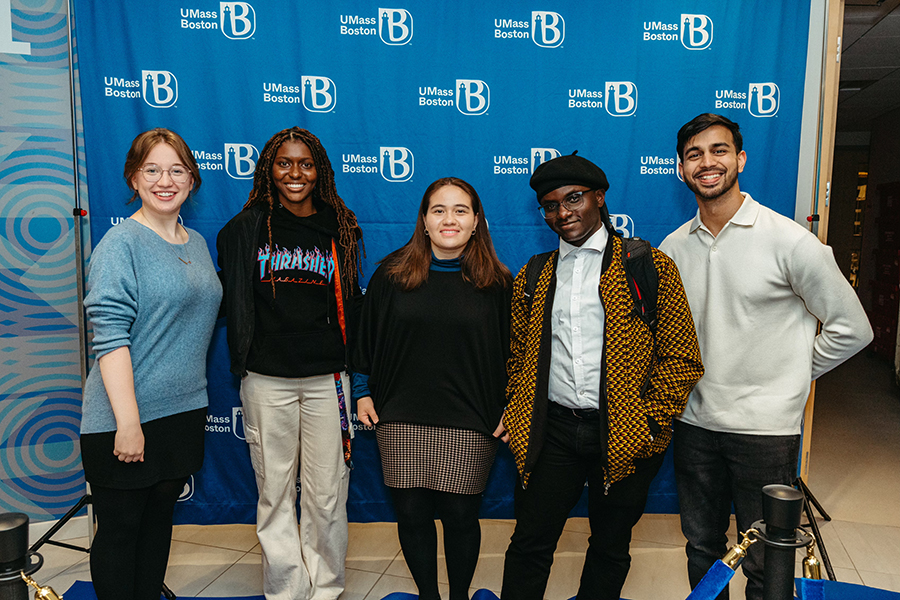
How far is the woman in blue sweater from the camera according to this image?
1.68 meters

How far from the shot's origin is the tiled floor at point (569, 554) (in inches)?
94.7

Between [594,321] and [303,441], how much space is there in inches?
46.9

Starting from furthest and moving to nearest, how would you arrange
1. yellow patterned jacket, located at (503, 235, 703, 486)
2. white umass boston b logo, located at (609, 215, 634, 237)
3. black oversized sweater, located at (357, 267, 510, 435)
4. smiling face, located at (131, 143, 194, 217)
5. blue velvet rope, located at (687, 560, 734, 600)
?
white umass boston b logo, located at (609, 215, 634, 237) < black oversized sweater, located at (357, 267, 510, 435) < smiling face, located at (131, 143, 194, 217) < yellow patterned jacket, located at (503, 235, 703, 486) < blue velvet rope, located at (687, 560, 734, 600)

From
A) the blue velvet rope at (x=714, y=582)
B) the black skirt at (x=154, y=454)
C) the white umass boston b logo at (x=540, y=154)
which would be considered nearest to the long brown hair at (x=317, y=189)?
the black skirt at (x=154, y=454)

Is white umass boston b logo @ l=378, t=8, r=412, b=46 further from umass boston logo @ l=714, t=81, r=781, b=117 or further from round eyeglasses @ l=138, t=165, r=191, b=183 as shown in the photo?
umass boston logo @ l=714, t=81, r=781, b=117

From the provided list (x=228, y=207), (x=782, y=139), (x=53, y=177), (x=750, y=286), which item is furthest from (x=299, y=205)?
(x=782, y=139)

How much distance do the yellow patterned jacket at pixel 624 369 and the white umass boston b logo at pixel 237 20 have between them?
5.77 ft

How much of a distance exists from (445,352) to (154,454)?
946mm

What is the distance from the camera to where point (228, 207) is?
2.63m

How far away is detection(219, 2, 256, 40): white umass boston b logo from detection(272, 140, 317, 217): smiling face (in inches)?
31.9

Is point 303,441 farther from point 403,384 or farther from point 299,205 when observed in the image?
point 299,205

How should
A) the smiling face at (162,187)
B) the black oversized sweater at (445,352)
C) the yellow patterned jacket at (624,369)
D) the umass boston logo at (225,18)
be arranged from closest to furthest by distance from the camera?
the yellow patterned jacket at (624,369), the smiling face at (162,187), the black oversized sweater at (445,352), the umass boston logo at (225,18)

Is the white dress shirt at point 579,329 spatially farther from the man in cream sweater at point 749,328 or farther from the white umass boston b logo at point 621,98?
the white umass boston b logo at point 621,98

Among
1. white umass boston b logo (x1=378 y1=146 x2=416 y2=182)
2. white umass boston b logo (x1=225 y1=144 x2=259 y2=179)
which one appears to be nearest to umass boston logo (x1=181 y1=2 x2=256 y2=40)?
white umass boston b logo (x1=225 y1=144 x2=259 y2=179)
